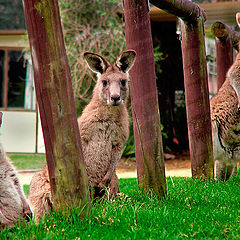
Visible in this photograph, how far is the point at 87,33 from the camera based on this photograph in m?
11.4

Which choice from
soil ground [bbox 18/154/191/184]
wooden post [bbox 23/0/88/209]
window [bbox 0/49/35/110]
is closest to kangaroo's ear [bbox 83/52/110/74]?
wooden post [bbox 23/0/88/209]

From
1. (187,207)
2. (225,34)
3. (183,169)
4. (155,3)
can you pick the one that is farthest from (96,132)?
(183,169)

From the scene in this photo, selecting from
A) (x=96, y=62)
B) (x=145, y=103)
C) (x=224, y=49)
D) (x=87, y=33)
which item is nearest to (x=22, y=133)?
(x=87, y=33)

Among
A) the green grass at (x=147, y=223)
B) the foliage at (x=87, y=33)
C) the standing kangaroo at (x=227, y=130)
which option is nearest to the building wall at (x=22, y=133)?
the foliage at (x=87, y=33)

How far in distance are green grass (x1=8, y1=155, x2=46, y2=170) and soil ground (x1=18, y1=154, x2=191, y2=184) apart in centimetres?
100

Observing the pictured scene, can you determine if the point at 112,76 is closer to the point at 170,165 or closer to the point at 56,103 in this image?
the point at 56,103

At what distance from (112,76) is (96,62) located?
0.26 m

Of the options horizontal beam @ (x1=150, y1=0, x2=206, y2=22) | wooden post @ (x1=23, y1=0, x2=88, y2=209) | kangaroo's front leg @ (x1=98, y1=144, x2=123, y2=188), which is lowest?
kangaroo's front leg @ (x1=98, y1=144, x2=123, y2=188)

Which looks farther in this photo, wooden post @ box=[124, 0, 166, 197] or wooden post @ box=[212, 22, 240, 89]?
wooden post @ box=[212, 22, 240, 89]

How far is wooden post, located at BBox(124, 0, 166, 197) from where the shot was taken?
13.5 ft

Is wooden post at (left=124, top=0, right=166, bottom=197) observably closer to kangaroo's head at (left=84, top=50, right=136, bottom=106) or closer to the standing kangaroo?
kangaroo's head at (left=84, top=50, right=136, bottom=106)

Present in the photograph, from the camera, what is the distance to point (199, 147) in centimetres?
550

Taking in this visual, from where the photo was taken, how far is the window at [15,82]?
1425cm

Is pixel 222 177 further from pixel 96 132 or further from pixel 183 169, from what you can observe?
pixel 183 169
